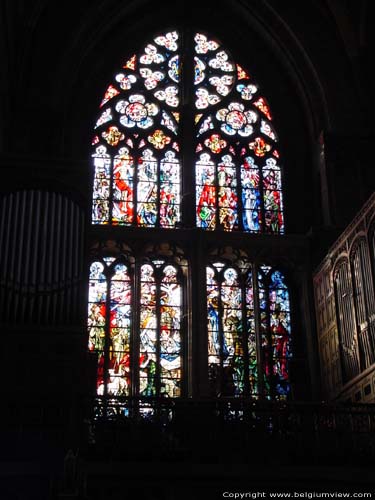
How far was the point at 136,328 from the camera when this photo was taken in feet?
68.1

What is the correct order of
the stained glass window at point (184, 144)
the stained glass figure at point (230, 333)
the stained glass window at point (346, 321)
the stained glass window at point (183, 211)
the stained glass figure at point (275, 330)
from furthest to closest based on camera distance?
1. the stained glass window at point (184, 144)
2. the stained glass figure at point (275, 330)
3. the stained glass window at point (183, 211)
4. the stained glass figure at point (230, 333)
5. the stained glass window at point (346, 321)

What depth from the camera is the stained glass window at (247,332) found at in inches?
811

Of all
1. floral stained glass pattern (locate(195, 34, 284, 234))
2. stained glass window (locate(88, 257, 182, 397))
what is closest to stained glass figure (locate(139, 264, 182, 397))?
stained glass window (locate(88, 257, 182, 397))

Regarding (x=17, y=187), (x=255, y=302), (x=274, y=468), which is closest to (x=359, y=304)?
(x=255, y=302)

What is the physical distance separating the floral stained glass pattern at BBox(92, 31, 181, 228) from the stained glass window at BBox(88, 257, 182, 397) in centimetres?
138

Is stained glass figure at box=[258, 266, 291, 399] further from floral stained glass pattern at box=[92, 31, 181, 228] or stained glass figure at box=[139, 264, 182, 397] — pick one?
floral stained glass pattern at box=[92, 31, 181, 228]

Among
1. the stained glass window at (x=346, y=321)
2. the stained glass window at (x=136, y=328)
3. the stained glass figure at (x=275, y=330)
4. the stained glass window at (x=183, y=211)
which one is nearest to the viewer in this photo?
the stained glass window at (x=346, y=321)

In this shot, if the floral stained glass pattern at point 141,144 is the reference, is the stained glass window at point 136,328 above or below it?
below

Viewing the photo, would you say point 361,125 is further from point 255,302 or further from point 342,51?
point 255,302

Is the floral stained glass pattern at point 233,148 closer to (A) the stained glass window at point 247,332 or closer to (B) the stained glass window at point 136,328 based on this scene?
(A) the stained glass window at point 247,332

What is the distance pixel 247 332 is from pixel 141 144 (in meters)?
5.43

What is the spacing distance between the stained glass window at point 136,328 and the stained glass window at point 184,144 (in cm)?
137

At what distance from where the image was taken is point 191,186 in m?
22.5

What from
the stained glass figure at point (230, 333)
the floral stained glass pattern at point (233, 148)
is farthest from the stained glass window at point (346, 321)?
the floral stained glass pattern at point (233, 148)
